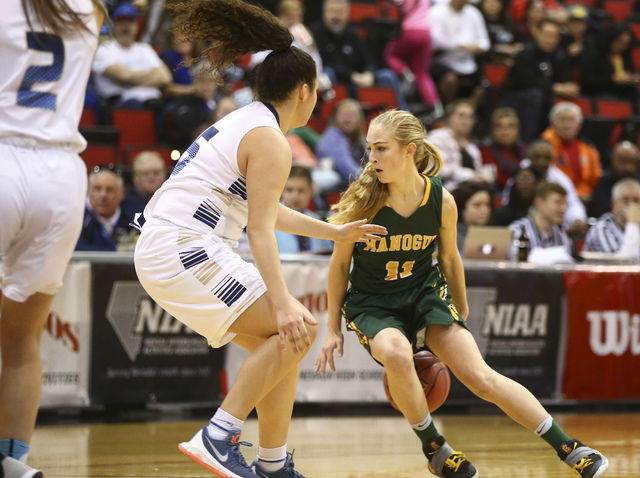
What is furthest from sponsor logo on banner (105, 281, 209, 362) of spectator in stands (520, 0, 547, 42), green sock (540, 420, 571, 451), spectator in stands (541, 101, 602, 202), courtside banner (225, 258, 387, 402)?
spectator in stands (520, 0, 547, 42)

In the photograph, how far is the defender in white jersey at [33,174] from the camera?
110 inches

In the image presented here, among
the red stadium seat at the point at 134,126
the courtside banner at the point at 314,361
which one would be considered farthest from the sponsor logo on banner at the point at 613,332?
the red stadium seat at the point at 134,126

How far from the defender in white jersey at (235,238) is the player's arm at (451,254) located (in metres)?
0.97

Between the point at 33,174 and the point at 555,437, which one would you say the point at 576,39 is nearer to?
the point at 555,437

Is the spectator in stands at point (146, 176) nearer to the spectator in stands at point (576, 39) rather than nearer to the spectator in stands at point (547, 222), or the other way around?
the spectator in stands at point (547, 222)

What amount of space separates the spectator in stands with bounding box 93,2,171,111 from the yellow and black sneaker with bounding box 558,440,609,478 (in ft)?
19.6

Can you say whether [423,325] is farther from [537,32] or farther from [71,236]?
[537,32]

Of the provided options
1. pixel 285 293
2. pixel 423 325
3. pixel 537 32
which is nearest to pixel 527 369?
pixel 423 325

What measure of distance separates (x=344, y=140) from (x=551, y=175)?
2320mm

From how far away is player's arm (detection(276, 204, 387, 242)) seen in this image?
353cm

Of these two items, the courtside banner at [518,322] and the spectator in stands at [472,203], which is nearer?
the courtside banner at [518,322]

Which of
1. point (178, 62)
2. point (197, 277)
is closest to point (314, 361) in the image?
point (197, 277)

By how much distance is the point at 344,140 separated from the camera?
8.55 meters

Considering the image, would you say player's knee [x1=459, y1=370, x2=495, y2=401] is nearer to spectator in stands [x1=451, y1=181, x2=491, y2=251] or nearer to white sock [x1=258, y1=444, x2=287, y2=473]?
white sock [x1=258, y1=444, x2=287, y2=473]
